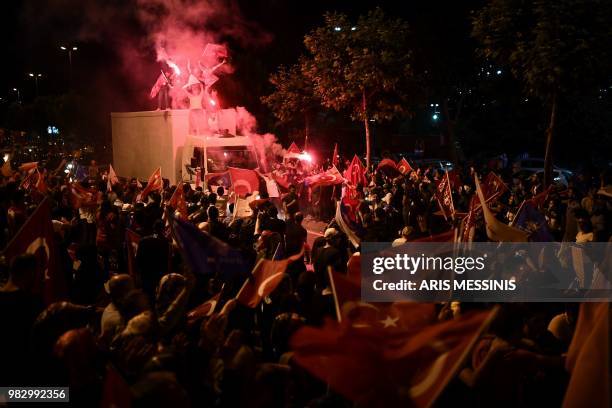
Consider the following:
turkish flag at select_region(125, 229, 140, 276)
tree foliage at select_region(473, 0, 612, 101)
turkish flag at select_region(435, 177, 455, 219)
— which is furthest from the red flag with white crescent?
tree foliage at select_region(473, 0, 612, 101)

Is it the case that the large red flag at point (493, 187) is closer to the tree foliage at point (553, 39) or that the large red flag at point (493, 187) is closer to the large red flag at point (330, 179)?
the tree foliage at point (553, 39)

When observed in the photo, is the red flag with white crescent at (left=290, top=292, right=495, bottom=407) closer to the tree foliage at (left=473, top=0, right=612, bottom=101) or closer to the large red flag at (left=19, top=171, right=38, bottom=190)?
the tree foliage at (left=473, top=0, right=612, bottom=101)

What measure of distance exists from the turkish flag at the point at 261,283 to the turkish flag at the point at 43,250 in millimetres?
1665

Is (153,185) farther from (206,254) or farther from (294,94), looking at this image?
(294,94)

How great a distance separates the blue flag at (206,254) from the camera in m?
5.54

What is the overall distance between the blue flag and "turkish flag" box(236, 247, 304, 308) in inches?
5.7

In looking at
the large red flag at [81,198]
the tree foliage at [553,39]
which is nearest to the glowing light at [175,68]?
the large red flag at [81,198]

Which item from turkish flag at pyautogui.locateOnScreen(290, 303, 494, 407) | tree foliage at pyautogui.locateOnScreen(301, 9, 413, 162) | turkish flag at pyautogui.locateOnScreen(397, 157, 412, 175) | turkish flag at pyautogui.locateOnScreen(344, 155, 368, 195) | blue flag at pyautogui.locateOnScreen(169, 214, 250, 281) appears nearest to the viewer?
turkish flag at pyautogui.locateOnScreen(290, 303, 494, 407)

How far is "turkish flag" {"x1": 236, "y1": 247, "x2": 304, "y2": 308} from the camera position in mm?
5434

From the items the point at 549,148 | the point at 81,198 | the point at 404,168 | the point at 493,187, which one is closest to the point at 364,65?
the point at 404,168

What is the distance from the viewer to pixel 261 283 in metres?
5.61

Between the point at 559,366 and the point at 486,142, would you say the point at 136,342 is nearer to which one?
the point at 559,366

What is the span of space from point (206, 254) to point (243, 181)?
7.19m

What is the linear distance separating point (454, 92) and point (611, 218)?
2245cm
